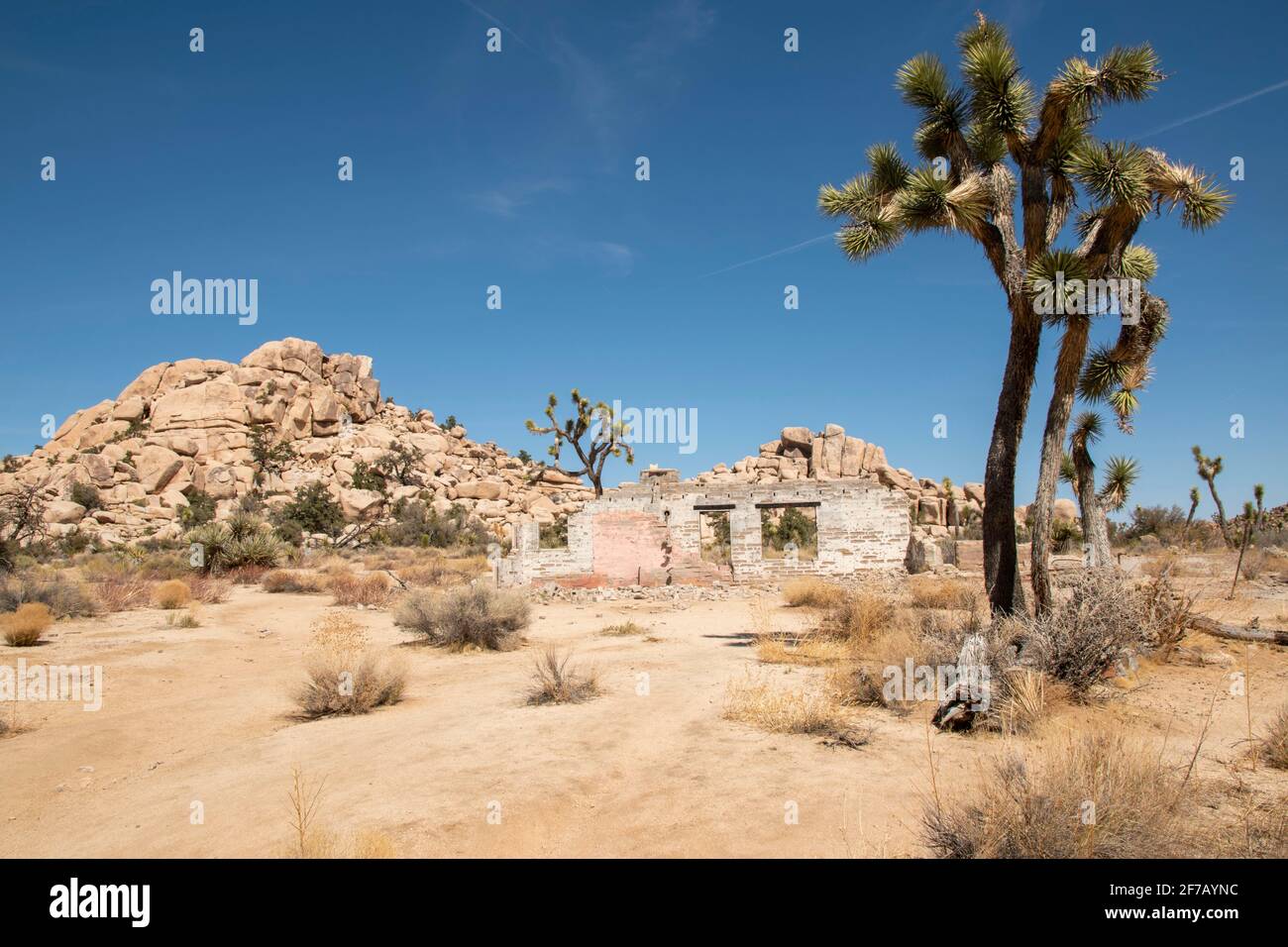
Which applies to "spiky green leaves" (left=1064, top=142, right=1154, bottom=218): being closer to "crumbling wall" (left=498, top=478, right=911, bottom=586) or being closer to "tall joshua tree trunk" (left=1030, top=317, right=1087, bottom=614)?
"tall joshua tree trunk" (left=1030, top=317, right=1087, bottom=614)

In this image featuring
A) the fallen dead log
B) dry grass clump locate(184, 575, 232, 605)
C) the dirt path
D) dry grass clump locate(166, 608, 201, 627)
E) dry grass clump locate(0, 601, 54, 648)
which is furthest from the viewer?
dry grass clump locate(184, 575, 232, 605)

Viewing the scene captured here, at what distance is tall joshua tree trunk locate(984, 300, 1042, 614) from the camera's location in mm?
9609

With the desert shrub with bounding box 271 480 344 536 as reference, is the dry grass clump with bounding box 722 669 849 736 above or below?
below

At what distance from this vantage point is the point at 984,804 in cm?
400

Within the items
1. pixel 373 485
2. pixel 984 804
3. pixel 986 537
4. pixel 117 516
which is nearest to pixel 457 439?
pixel 373 485

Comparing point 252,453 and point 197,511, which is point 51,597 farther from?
point 252,453

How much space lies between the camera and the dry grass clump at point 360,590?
18656 millimetres

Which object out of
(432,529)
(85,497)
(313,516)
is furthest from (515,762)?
(85,497)

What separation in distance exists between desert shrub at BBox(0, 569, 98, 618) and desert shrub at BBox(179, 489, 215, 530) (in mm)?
27982

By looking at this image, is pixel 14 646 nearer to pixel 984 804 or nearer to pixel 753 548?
pixel 984 804

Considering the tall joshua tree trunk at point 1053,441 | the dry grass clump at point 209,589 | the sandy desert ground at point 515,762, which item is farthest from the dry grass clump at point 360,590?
the tall joshua tree trunk at point 1053,441

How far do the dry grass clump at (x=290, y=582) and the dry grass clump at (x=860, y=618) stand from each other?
14970 mm

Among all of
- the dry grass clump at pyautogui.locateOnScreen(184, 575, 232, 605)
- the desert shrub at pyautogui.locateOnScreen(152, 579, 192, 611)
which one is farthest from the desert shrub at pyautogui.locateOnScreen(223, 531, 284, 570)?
the desert shrub at pyautogui.locateOnScreen(152, 579, 192, 611)

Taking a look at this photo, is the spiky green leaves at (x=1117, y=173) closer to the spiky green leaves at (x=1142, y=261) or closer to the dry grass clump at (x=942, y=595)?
the spiky green leaves at (x=1142, y=261)
